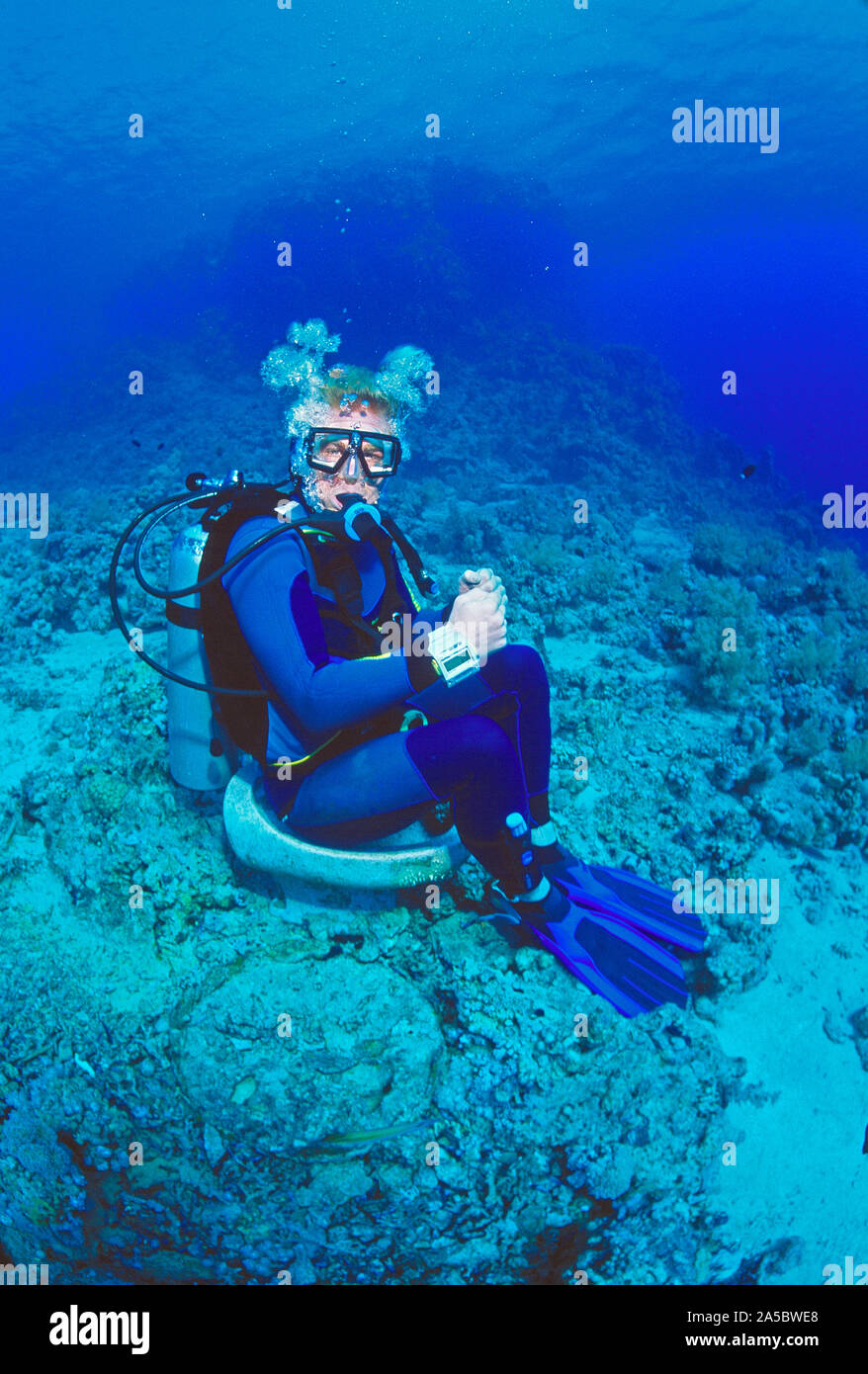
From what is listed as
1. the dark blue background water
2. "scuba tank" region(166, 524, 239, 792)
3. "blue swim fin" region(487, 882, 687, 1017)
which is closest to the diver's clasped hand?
"scuba tank" region(166, 524, 239, 792)

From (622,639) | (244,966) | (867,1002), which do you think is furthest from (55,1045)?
(622,639)

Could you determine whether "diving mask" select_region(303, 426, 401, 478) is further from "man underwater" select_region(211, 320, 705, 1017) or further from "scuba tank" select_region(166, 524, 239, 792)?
"scuba tank" select_region(166, 524, 239, 792)

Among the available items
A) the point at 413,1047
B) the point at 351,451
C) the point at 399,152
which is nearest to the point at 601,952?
the point at 413,1047

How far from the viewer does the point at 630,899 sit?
12.3ft

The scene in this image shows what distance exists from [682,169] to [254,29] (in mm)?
32019

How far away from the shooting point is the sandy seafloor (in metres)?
2.80

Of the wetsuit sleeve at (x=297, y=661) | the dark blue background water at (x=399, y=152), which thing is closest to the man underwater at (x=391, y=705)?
the wetsuit sleeve at (x=297, y=661)

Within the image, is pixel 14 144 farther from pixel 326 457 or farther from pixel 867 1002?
pixel 867 1002

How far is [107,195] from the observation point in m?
53.8

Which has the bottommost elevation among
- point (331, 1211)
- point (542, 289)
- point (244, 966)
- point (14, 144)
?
point (331, 1211)

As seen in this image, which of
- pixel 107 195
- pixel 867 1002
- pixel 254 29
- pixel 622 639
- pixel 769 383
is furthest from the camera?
pixel 769 383

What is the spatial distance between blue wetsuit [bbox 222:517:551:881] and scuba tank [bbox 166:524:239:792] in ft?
1.35

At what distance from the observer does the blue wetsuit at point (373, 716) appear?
2.48 metres

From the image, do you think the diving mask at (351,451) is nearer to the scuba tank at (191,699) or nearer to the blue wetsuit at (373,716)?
the blue wetsuit at (373,716)
